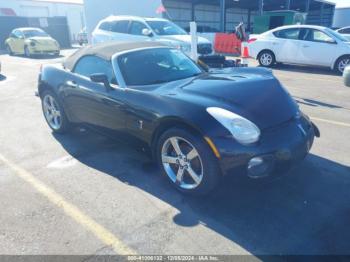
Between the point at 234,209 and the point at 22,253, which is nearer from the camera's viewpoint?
the point at 22,253

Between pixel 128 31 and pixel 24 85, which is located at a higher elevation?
pixel 128 31

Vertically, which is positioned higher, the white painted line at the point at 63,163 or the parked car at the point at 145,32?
the parked car at the point at 145,32

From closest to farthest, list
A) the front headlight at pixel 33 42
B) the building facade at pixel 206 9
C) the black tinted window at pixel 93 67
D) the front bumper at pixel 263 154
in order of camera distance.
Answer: the front bumper at pixel 263 154, the black tinted window at pixel 93 67, the building facade at pixel 206 9, the front headlight at pixel 33 42

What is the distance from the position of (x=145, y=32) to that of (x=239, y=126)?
7.97m

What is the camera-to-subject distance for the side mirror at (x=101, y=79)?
3.52 m

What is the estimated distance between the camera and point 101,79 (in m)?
3.56

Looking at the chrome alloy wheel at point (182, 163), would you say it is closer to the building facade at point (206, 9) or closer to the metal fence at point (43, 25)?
the building facade at point (206, 9)

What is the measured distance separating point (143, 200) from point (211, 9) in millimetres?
36086

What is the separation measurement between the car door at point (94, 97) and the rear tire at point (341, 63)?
850 centimetres

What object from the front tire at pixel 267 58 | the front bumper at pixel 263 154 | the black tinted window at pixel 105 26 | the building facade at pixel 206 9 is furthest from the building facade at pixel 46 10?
the front bumper at pixel 263 154

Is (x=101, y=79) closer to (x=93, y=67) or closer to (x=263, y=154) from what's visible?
(x=93, y=67)

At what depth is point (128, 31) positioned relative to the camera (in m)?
10.7

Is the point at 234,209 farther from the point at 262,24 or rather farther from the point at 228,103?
the point at 262,24

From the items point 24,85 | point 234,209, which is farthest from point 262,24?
→ point 234,209
